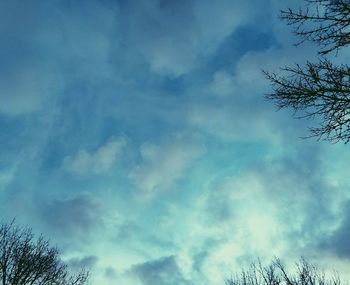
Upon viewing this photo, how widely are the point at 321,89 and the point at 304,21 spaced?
5.20 feet

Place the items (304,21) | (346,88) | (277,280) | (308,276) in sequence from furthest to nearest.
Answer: (277,280)
(308,276)
(304,21)
(346,88)

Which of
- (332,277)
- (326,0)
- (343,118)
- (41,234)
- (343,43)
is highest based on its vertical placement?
(41,234)

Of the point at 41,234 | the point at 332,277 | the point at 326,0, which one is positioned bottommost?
the point at 326,0

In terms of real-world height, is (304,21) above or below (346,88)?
above

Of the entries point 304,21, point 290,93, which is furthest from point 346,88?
point 304,21

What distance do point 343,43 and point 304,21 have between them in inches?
37.2

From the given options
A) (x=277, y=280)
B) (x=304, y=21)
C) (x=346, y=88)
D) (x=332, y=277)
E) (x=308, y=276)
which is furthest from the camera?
(x=277, y=280)

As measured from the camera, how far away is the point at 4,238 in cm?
2733

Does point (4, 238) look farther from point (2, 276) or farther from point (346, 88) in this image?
point (346, 88)

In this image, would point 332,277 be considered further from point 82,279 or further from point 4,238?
point 4,238

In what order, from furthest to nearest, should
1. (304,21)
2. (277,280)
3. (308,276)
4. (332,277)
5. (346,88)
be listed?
(277,280) < (308,276) < (332,277) < (304,21) < (346,88)

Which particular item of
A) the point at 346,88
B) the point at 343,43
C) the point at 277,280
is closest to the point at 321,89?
the point at 346,88

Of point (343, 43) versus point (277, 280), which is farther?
point (277, 280)

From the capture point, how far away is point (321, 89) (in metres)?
7.88
